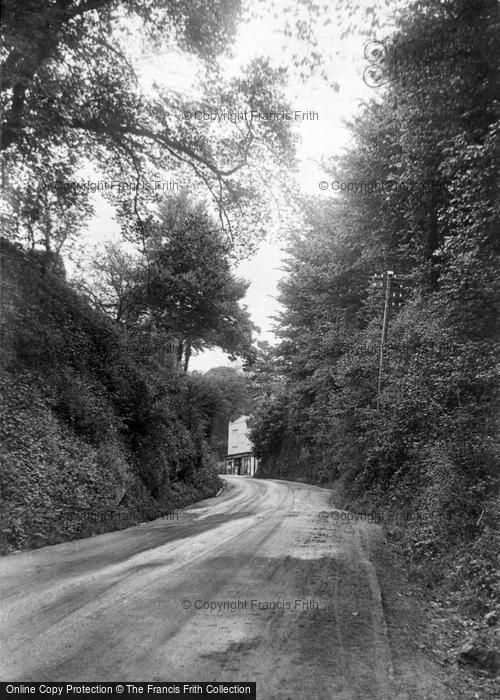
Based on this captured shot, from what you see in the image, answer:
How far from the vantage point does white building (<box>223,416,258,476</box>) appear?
72.0 metres

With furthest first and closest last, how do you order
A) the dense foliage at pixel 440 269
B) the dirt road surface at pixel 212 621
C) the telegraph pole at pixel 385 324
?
1. the telegraph pole at pixel 385 324
2. the dense foliage at pixel 440 269
3. the dirt road surface at pixel 212 621

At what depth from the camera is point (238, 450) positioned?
75.2 metres

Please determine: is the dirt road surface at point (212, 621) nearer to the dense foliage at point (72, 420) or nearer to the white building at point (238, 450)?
the dense foliage at point (72, 420)

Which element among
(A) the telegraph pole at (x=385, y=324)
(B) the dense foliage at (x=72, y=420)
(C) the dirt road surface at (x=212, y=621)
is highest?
(A) the telegraph pole at (x=385, y=324)

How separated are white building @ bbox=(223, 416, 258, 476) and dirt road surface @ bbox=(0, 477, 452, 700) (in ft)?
211

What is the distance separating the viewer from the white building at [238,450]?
236ft

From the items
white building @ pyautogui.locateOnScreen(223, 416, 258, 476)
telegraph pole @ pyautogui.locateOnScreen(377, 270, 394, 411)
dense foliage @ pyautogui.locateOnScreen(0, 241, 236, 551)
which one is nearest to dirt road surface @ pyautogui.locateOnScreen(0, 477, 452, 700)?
dense foliage @ pyautogui.locateOnScreen(0, 241, 236, 551)

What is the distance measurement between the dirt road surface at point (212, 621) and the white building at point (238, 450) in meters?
64.2

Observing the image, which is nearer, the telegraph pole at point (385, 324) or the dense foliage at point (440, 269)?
the dense foliage at point (440, 269)

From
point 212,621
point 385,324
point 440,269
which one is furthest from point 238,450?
point 212,621

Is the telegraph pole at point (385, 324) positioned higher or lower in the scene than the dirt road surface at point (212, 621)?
higher

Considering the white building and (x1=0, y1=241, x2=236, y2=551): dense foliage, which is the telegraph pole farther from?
the white building

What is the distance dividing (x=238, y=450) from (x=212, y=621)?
72223 millimetres

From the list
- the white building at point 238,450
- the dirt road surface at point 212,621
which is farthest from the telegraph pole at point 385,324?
the white building at point 238,450
